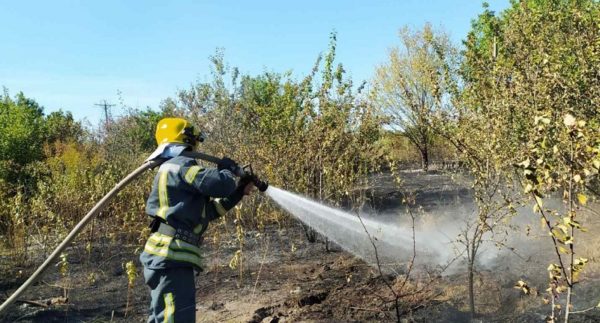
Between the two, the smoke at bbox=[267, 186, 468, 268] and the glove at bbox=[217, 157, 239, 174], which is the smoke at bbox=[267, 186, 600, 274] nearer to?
the smoke at bbox=[267, 186, 468, 268]

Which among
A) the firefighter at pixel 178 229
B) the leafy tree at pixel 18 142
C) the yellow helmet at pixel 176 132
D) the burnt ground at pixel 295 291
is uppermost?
the leafy tree at pixel 18 142

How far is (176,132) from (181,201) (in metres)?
0.48

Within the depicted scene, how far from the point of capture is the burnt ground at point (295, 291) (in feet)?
13.4

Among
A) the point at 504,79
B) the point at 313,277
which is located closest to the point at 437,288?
the point at 313,277

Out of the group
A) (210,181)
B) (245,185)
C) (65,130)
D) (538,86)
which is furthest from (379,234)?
(65,130)

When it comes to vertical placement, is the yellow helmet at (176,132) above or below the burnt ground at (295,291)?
above

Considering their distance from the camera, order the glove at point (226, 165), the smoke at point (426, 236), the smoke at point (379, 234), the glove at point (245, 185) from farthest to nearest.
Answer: the smoke at point (379, 234), the smoke at point (426, 236), the glove at point (245, 185), the glove at point (226, 165)

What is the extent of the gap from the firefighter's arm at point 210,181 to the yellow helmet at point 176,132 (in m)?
0.37

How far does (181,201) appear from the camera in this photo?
3.26 meters

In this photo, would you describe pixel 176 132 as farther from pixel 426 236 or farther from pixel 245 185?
pixel 426 236

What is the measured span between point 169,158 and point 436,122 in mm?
2262

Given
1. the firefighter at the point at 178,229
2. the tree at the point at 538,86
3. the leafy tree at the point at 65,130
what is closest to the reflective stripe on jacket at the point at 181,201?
the firefighter at the point at 178,229

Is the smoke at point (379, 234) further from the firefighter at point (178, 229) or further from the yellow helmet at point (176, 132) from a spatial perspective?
the firefighter at point (178, 229)

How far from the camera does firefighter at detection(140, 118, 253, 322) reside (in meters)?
3.14
